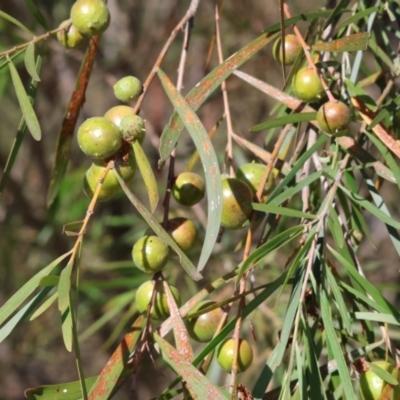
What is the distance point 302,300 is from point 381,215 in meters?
0.11

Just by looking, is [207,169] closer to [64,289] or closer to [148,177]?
[148,177]

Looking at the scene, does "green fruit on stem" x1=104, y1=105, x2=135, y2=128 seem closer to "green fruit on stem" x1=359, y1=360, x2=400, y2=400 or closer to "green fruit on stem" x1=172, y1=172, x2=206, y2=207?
"green fruit on stem" x1=172, y1=172, x2=206, y2=207

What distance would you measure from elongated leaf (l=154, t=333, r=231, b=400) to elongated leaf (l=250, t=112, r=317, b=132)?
214mm

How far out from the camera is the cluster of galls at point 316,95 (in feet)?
1.90

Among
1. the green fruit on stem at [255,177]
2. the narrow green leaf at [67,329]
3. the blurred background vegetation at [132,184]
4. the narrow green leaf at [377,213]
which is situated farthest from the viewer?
the blurred background vegetation at [132,184]

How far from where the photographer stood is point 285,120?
0.61 metres

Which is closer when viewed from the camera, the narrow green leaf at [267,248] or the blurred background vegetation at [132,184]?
the narrow green leaf at [267,248]

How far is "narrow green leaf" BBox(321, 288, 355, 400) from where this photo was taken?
500mm

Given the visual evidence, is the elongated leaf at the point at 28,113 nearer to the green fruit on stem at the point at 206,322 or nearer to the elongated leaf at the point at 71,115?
the elongated leaf at the point at 71,115

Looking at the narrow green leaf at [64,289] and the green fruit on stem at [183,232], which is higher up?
the green fruit on stem at [183,232]

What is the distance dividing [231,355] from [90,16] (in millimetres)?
359

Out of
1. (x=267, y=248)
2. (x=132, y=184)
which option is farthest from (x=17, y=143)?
(x=132, y=184)

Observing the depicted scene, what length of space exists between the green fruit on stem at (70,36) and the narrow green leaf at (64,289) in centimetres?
30

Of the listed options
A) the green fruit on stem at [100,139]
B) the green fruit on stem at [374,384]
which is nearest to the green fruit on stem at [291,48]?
the green fruit on stem at [100,139]
